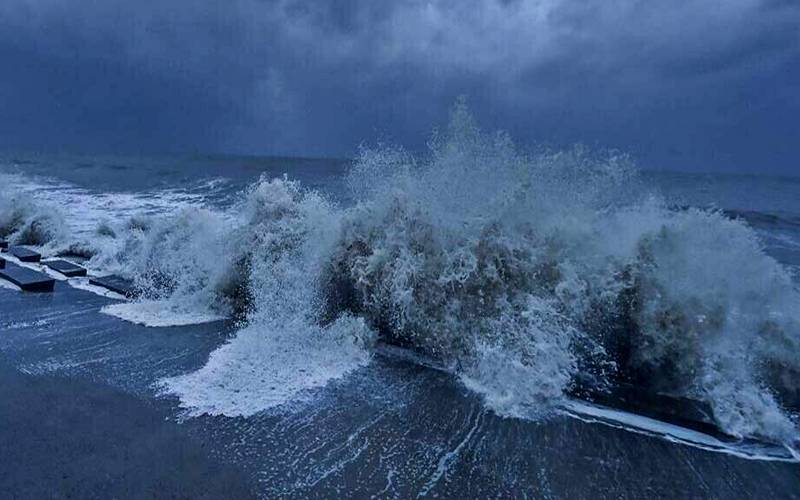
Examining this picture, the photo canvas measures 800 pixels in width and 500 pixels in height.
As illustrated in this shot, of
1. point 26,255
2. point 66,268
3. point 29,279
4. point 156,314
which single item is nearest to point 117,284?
point 29,279

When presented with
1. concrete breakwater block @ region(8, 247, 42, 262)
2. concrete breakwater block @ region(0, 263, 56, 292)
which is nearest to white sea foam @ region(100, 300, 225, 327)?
concrete breakwater block @ region(0, 263, 56, 292)

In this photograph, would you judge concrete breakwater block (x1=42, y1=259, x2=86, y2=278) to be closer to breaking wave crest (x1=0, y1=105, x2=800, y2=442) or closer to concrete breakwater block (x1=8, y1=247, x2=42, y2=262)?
concrete breakwater block (x1=8, y1=247, x2=42, y2=262)

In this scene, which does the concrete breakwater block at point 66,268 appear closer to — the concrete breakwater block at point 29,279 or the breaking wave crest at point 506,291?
the concrete breakwater block at point 29,279

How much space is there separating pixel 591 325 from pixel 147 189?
24078 millimetres

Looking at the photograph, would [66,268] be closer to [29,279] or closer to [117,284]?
[29,279]

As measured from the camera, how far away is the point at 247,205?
7281mm

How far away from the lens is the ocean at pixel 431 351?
2.99m

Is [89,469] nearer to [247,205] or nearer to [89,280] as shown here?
[247,205]

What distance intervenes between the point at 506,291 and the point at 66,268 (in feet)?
23.7

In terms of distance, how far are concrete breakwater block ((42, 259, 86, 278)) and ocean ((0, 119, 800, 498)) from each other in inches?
16.4

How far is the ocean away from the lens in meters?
2.99

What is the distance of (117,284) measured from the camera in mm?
6973

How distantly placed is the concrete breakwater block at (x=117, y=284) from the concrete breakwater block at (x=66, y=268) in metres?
0.55

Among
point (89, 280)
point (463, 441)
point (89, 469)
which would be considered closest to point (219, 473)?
point (89, 469)
